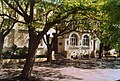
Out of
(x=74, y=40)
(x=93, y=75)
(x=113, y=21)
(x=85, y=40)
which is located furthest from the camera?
(x=85, y=40)

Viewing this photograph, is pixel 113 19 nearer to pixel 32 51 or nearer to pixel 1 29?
pixel 32 51

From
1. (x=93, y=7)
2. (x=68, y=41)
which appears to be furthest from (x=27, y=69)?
(x=68, y=41)

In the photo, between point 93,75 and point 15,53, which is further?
point 15,53

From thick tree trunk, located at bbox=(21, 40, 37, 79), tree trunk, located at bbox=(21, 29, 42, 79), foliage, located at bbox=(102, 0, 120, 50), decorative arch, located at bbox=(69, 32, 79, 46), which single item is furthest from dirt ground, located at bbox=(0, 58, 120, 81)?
decorative arch, located at bbox=(69, 32, 79, 46)

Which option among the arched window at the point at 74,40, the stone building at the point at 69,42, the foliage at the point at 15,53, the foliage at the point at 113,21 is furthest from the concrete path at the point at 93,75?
the arched window at the point at 74,40

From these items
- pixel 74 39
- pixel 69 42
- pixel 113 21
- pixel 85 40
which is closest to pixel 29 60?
pixel 113 21

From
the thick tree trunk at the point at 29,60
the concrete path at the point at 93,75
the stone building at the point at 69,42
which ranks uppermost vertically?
the stone building at the point at 69,42

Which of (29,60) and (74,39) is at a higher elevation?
(74,39)

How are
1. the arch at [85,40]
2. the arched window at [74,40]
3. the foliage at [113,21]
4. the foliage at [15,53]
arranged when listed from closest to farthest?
the foliage at [113,21]
the foliage at [15,53]
the arched window at [74,40]
the arch at [85,40]

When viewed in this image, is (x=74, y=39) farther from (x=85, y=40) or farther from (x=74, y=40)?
(x=85, y=40)

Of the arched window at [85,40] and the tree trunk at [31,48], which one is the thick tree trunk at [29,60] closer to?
the tree trunk at [31,48]

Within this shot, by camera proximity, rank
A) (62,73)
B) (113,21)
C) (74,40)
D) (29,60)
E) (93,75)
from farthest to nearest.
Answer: (74,40)
(62,73)
(93,75)
(29,60)
(113,21)

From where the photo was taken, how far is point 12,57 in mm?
33312

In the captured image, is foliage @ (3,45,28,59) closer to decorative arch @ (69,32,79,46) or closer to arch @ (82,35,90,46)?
decorative arch @ (69,32,79,46)
